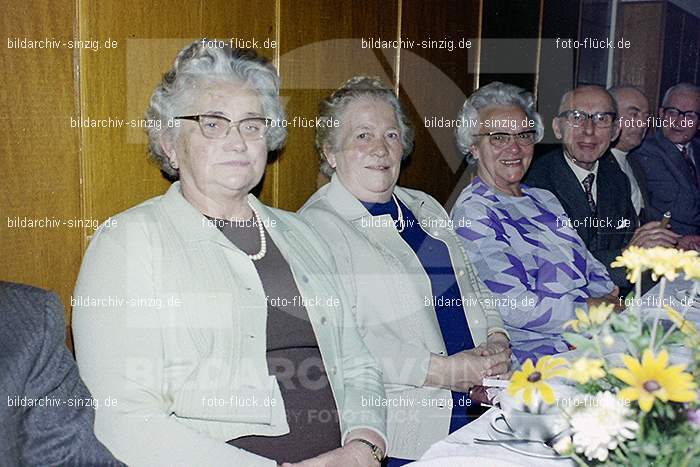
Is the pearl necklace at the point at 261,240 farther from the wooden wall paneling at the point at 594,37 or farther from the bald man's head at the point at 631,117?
the wooden wall paneling at the point at 594,37

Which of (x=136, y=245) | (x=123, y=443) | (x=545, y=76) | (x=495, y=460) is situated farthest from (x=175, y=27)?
(x=545, y=76)

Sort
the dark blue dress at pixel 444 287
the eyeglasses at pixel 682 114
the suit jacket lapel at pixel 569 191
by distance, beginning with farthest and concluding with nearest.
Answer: the eyeglasses at pixel 682 114 < the suit jacket lapel at pixel 569 191 < the dark blue dress at pixel 444 287

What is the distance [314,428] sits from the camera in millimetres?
1592

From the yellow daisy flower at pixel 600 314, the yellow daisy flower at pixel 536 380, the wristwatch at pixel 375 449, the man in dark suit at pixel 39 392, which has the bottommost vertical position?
the wristwatch at pixel 375 449

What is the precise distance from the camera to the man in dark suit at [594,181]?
2.88 meters

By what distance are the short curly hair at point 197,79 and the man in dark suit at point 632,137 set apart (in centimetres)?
224

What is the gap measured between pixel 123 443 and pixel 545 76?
11.4 feet

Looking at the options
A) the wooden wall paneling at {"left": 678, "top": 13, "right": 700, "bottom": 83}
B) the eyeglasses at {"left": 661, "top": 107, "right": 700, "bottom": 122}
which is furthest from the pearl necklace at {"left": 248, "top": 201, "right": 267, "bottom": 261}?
the wooden wall paneling at {"left": 678, "top": 13, "right": 700, "bottom": 83}

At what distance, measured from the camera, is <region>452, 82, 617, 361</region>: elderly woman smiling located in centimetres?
233

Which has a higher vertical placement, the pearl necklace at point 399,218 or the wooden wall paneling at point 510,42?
the wooden wall paneling at point 510,42

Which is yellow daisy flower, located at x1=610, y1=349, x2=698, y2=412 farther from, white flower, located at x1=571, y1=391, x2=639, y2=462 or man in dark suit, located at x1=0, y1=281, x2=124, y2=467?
man in dark suit, located at x1=0, y1=281, x2=124, y2=467

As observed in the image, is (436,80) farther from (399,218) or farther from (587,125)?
(399,218)

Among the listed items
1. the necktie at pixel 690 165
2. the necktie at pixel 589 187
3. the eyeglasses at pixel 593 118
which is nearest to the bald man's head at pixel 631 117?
the necktie at pixel 690 165

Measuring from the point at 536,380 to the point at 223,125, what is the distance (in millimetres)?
1037
